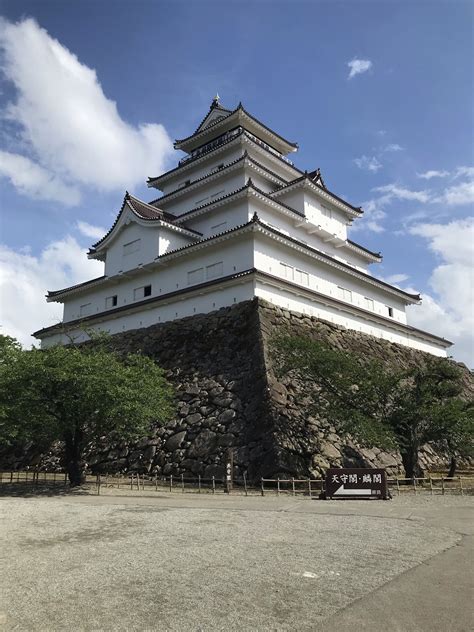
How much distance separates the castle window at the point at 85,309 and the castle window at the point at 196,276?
7965 millimetres

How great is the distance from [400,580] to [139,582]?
10.0ft

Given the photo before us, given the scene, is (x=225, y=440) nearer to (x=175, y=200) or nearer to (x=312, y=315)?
(x=312, y=315)

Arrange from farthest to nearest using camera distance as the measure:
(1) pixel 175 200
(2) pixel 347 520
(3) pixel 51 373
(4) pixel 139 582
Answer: (1) pixel 175 200, (3) pixel 51 373, (2) pixel 347 520, (4) pixel 139 582

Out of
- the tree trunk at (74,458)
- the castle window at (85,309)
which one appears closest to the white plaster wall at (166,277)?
the castle window at (85,309)

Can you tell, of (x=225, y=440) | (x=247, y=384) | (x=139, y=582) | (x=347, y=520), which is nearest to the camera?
(x=139, y=582)

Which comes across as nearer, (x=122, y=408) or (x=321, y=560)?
(x=321, y=560)

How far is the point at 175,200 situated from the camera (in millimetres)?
30562

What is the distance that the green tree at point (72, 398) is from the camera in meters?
14.9

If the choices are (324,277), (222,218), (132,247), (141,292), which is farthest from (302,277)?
(132,247)

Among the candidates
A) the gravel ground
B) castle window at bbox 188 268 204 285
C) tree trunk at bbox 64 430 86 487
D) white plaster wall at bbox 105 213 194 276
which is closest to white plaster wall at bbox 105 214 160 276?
white plaster wall at bbox 105 213 194 276

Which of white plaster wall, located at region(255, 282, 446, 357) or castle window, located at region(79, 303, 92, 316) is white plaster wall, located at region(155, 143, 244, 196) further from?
white plaster wall, located at region(255, 282, 446, 357)

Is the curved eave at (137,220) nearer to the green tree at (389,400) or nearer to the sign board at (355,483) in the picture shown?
the green tree at (389,400)

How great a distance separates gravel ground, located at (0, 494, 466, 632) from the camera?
15.3 feet

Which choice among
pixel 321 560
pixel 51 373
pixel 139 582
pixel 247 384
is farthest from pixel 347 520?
pixel 51 373
